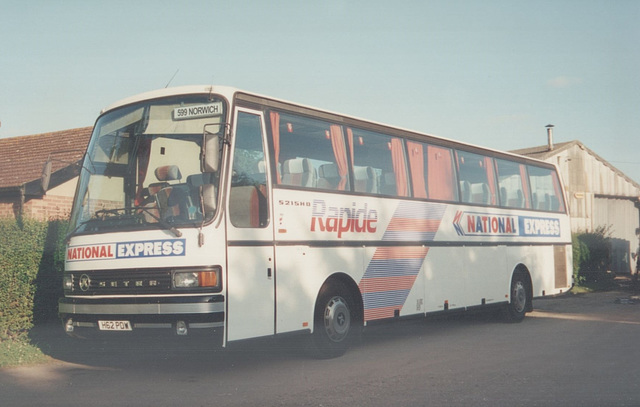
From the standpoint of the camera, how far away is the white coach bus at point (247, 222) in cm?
798

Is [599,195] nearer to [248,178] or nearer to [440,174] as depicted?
[440,174]

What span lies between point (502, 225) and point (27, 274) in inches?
353

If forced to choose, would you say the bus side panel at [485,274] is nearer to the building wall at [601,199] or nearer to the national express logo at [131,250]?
the national express logo at [131,250]

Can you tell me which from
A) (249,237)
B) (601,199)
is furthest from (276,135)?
(601,199)

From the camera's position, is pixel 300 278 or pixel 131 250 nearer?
pixel 131 250

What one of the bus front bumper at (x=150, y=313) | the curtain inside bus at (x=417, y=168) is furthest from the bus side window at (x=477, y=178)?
the bus front bumper at (x=150, y=313)

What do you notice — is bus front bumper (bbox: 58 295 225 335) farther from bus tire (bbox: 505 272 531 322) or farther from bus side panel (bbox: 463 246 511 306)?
bus tire (bbox: 505 272 531 322)

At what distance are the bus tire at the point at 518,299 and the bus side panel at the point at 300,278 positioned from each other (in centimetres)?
599

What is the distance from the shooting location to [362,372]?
8742 millimetres

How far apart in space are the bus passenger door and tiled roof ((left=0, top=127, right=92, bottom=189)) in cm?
858

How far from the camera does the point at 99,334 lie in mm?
8492

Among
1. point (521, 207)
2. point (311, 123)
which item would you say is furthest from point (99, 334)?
point (521, 207)

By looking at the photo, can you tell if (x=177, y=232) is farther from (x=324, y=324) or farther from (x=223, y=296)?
(x=324, y=324)

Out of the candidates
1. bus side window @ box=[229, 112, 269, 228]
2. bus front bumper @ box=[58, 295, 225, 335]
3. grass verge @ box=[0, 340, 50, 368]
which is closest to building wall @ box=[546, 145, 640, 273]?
bus side window @ box=[229, 112, 269, 228]
